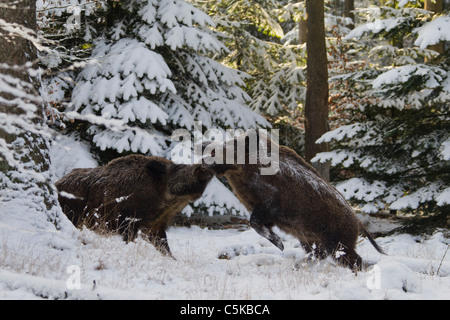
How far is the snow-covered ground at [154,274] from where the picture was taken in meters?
3.61

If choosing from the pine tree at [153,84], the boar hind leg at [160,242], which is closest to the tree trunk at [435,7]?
the pine tree at [153,84]

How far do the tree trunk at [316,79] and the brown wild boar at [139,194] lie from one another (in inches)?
227

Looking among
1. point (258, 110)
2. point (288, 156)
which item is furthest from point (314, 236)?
point (258, 110)

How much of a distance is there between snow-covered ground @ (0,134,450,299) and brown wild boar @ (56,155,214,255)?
0.42 m

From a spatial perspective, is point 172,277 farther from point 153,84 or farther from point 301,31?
point 301,31

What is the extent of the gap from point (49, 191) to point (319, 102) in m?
7.88

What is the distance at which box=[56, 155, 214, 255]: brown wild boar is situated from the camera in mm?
6586

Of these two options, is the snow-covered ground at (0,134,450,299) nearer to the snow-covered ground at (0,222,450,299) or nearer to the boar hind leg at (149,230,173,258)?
the snow-covered ground at (0,222,450,299)

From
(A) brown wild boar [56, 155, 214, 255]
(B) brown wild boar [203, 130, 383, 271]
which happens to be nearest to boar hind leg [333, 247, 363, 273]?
(B) brown wild boar [203, 130, 383, 271]

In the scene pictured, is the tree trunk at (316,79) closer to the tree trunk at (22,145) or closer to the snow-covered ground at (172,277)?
the snow-covered ground at (172,277)

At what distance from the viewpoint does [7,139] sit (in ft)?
17.0

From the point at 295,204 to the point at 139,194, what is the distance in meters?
2.36
